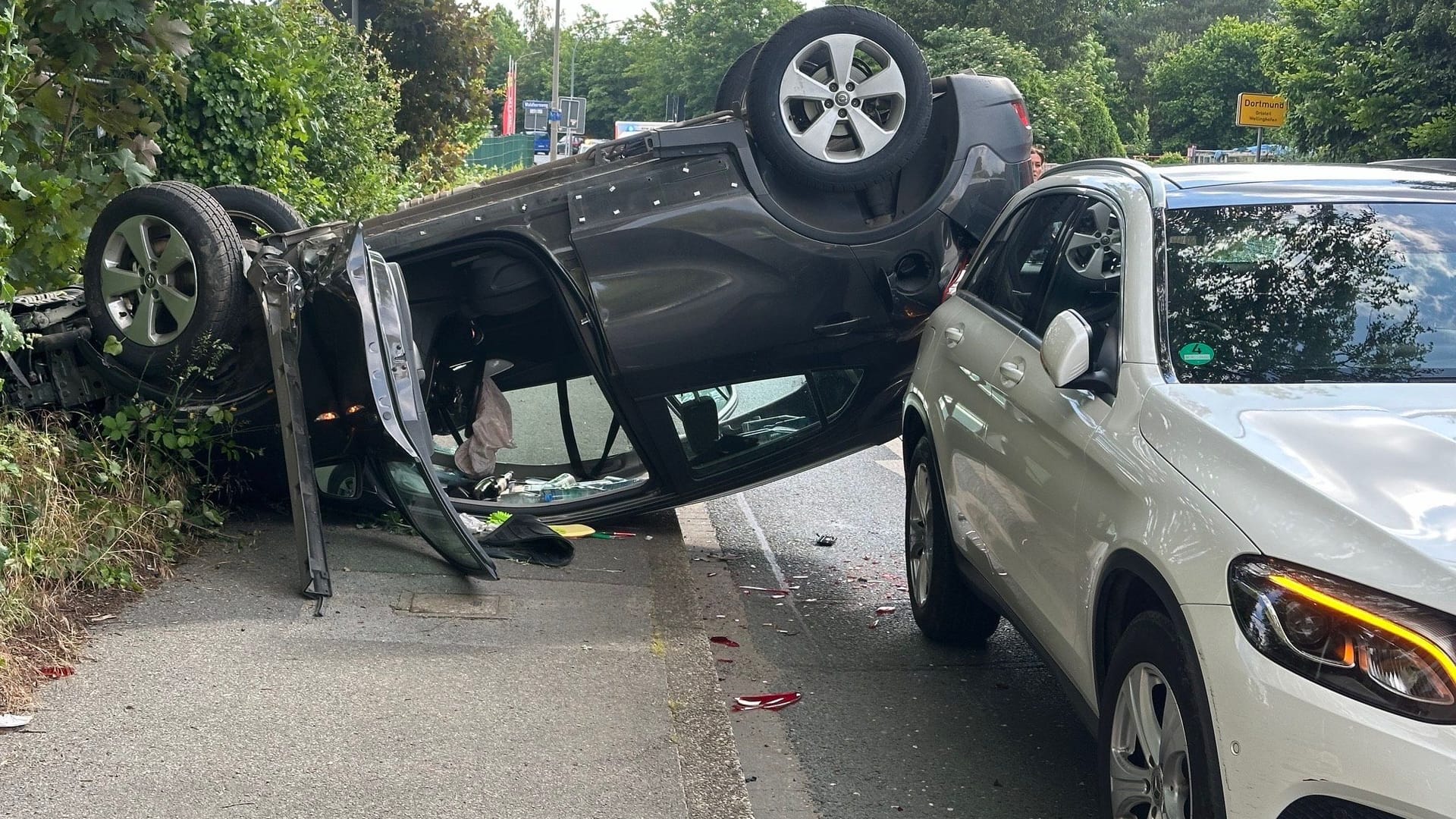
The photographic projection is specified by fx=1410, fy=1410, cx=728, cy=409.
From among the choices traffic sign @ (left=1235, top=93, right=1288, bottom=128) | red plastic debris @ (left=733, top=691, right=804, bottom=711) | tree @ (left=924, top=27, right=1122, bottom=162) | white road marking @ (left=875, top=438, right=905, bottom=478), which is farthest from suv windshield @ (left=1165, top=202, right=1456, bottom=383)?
traffic sign @ (left=1235, top=93, right=1288, bottom=128)

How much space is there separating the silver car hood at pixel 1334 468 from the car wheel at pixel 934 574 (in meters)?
1.82

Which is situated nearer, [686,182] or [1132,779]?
[1132,779]

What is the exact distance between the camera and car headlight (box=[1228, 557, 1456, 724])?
247 centimetres

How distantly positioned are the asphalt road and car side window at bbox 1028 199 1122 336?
4.42 ft

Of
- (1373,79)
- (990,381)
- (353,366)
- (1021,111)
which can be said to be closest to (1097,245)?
(990,381)

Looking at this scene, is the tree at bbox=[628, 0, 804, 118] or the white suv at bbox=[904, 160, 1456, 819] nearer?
the white suv at bbox=[904, 160, 1456, 819]

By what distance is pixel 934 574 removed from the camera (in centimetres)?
535

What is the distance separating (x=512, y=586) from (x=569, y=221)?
1.56 metres

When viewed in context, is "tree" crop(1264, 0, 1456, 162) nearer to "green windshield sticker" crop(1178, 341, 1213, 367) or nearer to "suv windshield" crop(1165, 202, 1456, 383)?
"suv windshield" crop(1165, 202, 1456, 383)

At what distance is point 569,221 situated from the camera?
602 centimetres

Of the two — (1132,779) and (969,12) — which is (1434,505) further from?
(969,12)

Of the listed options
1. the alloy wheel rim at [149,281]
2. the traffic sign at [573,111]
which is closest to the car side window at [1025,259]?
the alloy wheel rim at [149,281]

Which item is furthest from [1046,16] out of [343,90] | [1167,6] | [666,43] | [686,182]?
[686,182]

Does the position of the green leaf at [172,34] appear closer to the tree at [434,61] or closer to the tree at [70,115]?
the tree at [70,115]
